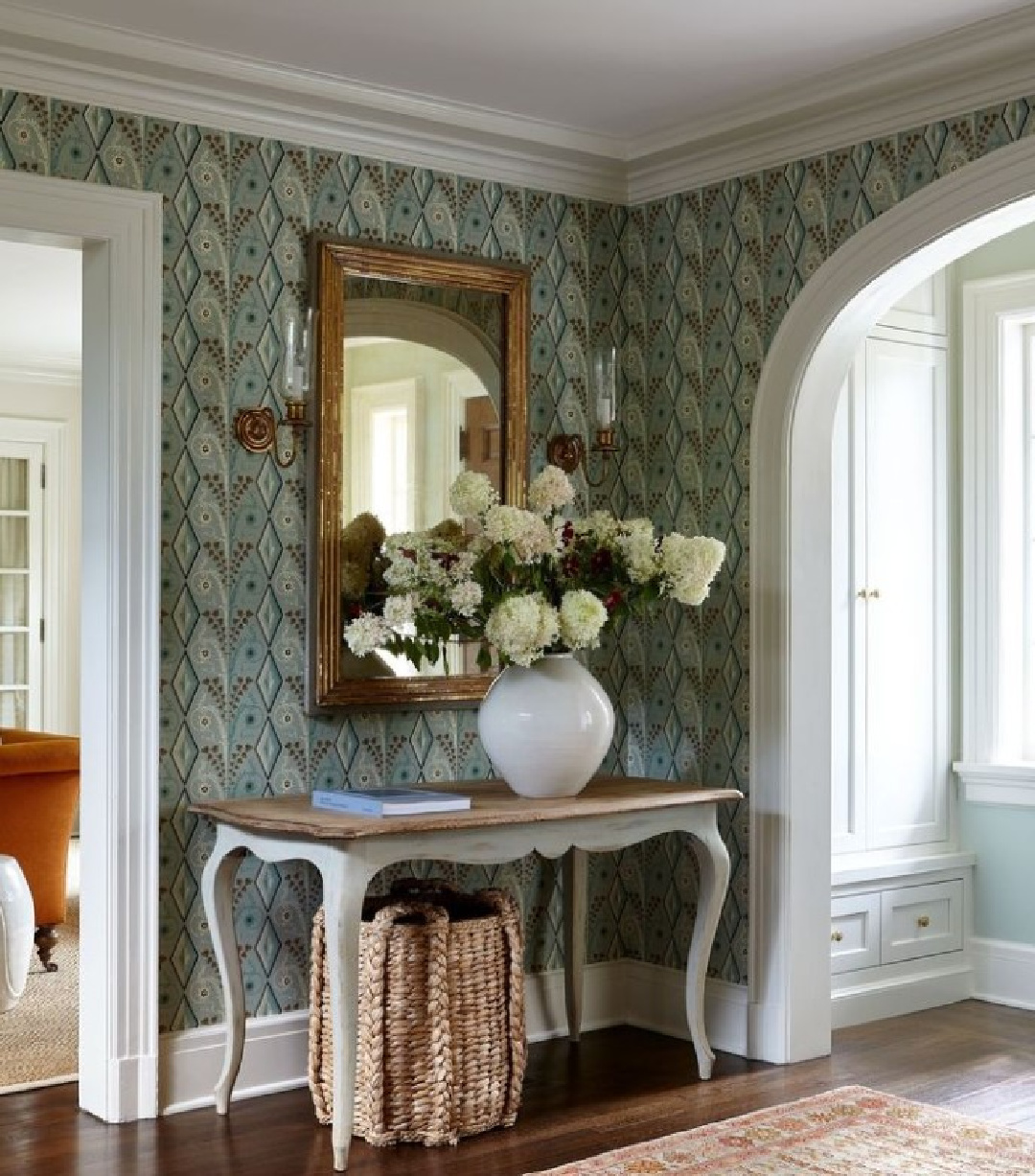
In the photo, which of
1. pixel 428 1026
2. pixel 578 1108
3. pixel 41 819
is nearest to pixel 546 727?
pixel 428 1026

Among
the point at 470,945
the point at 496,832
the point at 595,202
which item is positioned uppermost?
the point at 595,202

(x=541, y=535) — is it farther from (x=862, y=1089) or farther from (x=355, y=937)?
(x=862, y=1089)

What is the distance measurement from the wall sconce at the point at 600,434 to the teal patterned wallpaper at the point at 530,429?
0.18ft

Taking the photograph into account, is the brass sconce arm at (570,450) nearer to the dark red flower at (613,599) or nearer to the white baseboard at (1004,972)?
the dark red flower at (613,599)

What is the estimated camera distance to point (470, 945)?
163 inches

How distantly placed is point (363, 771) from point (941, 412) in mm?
2267

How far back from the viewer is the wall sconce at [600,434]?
4.95 metres

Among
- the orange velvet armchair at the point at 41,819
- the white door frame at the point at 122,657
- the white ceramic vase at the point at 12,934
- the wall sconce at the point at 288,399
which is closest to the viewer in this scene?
the white door frame at the point at 122,657

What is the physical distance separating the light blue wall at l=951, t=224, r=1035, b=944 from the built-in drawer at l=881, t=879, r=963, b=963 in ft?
0.31

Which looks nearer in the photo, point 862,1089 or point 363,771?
point 862,1089

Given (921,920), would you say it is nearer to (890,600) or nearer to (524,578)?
(890,600)

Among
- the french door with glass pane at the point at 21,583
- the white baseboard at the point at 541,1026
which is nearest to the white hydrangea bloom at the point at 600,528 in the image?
the white baseboard at the point at 541,1026

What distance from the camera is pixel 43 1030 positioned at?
5090mm

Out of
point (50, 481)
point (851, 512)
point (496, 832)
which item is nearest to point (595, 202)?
point (851, 512)
